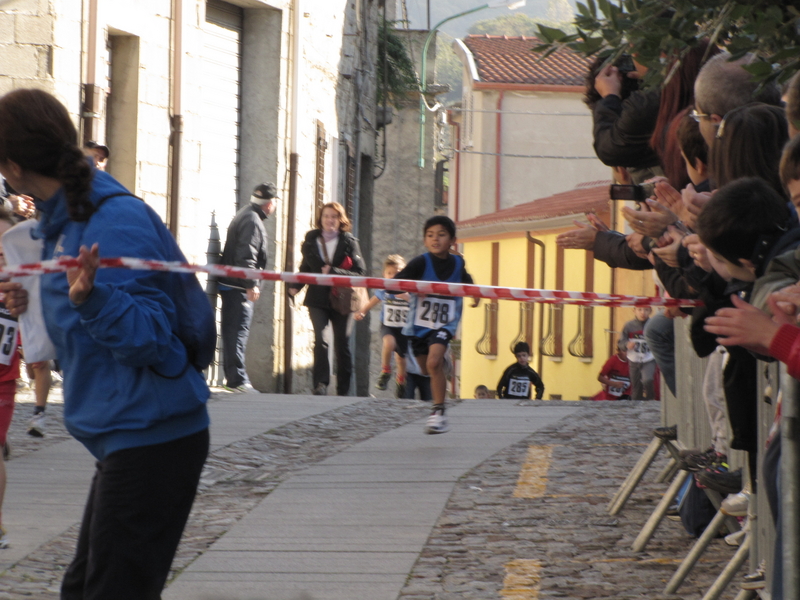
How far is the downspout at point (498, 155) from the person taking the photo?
3806 centimetres

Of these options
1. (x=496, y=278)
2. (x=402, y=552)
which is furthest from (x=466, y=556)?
(x=496, y=278)

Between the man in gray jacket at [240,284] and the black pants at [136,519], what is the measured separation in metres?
9.49

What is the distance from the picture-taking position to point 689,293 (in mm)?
4648

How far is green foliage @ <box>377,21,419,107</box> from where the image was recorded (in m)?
23.1

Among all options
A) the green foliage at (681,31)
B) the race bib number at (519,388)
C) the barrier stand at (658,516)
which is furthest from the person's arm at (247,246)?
the green foliage at (681,31)

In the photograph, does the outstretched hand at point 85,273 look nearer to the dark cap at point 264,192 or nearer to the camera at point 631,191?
the camera at point 631,191

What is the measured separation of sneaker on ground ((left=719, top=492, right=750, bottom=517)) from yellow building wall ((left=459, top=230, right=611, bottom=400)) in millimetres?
23410

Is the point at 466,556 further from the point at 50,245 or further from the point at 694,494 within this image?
the point at 50,245

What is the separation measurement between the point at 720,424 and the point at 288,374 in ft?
36.2

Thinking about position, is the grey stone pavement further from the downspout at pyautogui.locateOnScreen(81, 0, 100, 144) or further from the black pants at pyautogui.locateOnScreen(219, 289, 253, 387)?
the downspout at pyautogui.locateOnScreen(81, 0, 100, 144)

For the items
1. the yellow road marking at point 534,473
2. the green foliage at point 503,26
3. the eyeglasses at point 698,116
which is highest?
the green foliage at point 503,26

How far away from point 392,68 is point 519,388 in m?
9.80

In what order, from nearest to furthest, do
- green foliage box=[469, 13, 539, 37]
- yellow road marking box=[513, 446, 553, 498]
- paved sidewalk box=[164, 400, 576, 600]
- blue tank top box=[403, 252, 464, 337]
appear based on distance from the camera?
paved sidewalk box=[164, 400, 576, 600] < yellow road marking box=[513, 446, 553, 498] < blue tank top box=[403, 252, 464, 337] < green foliage box=[469, 13, 539, 37]

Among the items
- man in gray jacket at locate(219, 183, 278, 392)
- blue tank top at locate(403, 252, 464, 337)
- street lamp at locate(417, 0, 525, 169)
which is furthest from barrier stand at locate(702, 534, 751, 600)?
street lamp at locate(417, 0, 525, 169)
